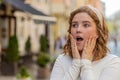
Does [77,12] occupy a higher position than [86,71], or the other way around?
[77,12]

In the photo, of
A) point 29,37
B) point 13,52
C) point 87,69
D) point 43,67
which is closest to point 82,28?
point 87,69

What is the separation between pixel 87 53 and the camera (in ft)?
12.3

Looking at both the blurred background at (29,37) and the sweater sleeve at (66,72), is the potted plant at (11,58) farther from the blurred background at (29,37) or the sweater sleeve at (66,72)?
the sweater sleeve at (66,72)

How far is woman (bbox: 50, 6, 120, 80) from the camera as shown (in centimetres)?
370

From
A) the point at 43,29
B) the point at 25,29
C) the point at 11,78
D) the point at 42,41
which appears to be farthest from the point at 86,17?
the point at 43,29

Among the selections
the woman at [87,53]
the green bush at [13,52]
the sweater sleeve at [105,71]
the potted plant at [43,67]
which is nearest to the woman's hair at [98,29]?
the woman at [87,53]

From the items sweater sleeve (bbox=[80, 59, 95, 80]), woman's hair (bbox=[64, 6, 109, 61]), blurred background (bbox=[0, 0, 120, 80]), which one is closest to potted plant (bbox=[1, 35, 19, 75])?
blurred background (bbox=[0, 0, 120, 80])

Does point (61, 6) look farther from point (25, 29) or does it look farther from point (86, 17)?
point (86, 17)

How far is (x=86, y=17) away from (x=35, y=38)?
37.7m

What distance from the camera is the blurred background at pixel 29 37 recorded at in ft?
60.6

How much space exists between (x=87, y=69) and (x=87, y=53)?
0.12 meters

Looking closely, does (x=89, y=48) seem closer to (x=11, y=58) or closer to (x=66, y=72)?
(x=66, y=72)

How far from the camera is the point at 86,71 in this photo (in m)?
3.68

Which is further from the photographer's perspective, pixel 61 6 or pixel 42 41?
pixel 61 6
